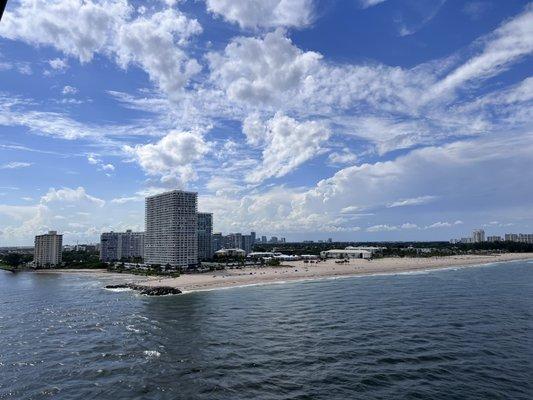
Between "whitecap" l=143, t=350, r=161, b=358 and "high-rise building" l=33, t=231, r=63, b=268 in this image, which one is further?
"high-rise building" l=33, t=231, r=63, b=268

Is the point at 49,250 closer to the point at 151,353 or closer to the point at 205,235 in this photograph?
the point at 205,235

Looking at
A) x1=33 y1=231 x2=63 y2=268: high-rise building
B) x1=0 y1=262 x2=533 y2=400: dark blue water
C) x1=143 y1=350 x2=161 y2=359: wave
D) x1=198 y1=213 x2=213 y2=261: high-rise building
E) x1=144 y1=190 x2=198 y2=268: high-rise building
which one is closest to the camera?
x1=0 y1=262 x2=533 y2=400: dark blue water

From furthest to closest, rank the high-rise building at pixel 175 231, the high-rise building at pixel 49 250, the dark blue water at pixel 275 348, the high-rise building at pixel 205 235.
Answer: the high-rise building at pixel 205 235 → the high-rise building at pixel 49 250 → the high-rise building at pixel 175 231 → the dark blue water at pixel 275 348

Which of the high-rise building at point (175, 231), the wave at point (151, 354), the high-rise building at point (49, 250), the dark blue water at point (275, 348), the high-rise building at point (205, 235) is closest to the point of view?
the dark blue water at point (275, 348)

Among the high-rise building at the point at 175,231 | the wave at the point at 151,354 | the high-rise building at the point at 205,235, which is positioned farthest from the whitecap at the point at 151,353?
the high-rise building at the point at 205,235

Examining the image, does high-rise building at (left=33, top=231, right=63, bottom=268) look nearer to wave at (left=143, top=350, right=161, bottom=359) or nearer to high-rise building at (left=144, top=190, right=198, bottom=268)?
high-rise building at (left=144, top=190, right=198, bottom=268)

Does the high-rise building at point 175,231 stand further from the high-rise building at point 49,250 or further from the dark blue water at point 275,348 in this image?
the dark blue water at point 275,348

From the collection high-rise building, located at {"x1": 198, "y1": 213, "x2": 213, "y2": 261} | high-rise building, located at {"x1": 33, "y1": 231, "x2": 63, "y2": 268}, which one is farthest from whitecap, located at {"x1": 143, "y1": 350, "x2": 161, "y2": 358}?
high-rise building, located at {"x1": 33, "y1": 231, "x2": 63, "y2": 268}
